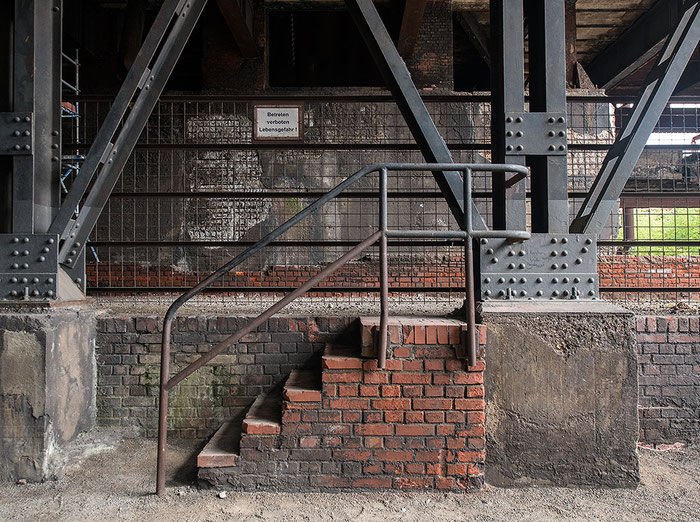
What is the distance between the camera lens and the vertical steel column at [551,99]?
3.01 metres

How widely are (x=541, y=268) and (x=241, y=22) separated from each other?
6345 mm

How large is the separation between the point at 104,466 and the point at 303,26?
9152mm

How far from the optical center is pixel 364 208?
7773mm

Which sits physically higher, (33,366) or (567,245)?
(567,245)

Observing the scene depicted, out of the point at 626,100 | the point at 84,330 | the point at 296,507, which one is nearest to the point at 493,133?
the point at 626,100

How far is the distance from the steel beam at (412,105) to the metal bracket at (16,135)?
2283 millimetres

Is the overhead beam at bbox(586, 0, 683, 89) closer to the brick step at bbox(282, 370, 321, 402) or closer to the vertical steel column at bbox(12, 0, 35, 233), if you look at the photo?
the brick step at bbox(282, 370, 321, 402)

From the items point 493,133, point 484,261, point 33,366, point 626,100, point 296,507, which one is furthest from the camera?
point 626,100

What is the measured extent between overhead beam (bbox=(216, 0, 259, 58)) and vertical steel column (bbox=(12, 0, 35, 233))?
399 centimetres

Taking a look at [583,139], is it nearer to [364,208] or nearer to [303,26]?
[364,208]

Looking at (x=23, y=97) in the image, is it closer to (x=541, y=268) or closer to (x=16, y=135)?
(x=16, y=135)

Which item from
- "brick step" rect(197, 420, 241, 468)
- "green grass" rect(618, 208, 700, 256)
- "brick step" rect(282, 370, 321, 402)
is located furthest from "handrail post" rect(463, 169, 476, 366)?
"green grass" rect(618, 208, 700, 256)

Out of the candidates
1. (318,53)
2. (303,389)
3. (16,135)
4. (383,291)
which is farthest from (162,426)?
(318,53)

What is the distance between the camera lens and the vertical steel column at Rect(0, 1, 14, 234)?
10.3 ft
